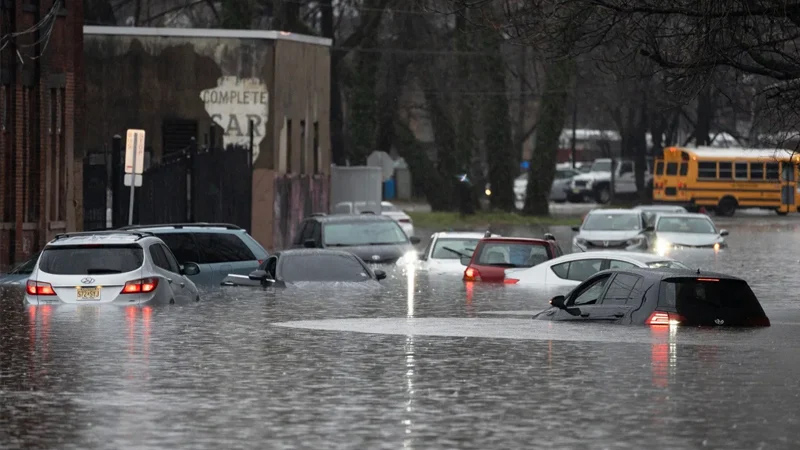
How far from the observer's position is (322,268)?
30344 millimetres

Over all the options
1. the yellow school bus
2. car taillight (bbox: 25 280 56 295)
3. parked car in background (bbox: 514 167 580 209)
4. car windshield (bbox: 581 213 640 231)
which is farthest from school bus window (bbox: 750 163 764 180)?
car taillight (bbox: 25 280 56 295)

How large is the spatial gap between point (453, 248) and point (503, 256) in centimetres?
421

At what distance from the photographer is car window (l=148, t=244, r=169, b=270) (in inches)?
939

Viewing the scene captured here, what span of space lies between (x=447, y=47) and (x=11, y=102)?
4123 centimetres

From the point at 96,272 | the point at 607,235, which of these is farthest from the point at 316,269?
the point at 607,235

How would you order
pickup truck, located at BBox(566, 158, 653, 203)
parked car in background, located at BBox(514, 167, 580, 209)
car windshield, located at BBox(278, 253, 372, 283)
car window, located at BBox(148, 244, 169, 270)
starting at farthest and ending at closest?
parked car in background, located at BBox(514, 167, 580, 209)
pickup truck, located at BBox(566, 158, 653, 203)
car windshield, located at BBox(278, 253, 372, 283)
car window, located at BBox(148, 244, 169, 270)

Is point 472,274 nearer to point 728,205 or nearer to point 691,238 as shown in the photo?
point 691,238

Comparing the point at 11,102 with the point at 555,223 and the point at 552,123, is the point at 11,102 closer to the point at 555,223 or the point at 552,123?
the point at 555,223

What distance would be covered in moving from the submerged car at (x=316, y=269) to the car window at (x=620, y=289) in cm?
845

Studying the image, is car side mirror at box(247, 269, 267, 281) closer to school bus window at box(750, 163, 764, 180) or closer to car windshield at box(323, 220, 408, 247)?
car windshield at box(323, 220, 408, 247)

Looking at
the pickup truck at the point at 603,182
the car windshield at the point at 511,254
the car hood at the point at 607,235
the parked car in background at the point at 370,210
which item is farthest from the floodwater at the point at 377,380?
the pickup truck at the point at 603,182

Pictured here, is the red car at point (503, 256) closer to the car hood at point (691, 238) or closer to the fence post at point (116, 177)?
the fence post at point (116, 177)

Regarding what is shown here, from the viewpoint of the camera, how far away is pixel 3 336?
21219 millimetres

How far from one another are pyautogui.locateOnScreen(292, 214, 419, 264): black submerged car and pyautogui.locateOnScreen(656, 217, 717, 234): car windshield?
44.3ft
